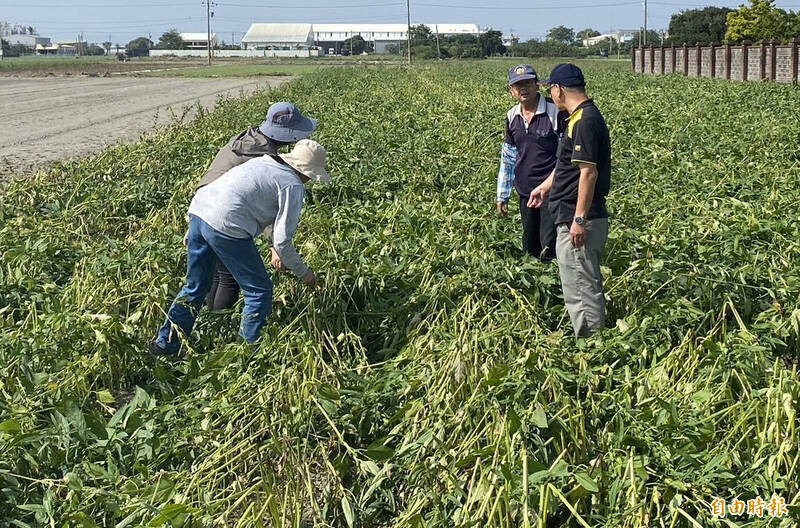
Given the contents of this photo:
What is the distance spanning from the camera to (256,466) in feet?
11.1

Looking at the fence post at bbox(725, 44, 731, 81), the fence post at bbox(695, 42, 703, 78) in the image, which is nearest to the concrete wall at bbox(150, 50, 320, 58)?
the fence post at bbox(695, 42, 703, 78)

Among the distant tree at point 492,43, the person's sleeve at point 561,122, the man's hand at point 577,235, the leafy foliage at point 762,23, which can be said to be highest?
the distant tree at point 492,43

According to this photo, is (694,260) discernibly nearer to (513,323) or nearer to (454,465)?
(513,323)

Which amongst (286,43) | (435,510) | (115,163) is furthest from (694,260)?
(286,43)

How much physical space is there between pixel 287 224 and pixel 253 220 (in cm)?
30

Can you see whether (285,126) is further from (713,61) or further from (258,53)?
(258,53)

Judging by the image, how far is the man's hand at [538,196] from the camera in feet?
16.8

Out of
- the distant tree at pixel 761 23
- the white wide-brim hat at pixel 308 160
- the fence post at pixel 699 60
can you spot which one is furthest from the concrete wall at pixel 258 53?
the white wide-brim hat at pixel 308 160

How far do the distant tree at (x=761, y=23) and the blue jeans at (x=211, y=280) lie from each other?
50916mm

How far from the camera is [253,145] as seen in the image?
4.71m

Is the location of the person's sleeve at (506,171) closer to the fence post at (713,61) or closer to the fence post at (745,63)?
the fence post at (745,63)

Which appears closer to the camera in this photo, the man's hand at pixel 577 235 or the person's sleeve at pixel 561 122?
the man's hand at pixel 577 235

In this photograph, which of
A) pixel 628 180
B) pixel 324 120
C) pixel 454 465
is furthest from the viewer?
pixel 324 120

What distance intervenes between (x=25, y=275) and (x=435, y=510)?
3.69m
